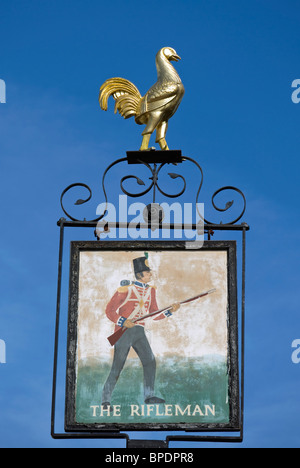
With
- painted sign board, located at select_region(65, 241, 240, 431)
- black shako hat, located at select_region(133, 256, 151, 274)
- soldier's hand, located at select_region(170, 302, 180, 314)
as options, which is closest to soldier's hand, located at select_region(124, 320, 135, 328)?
painted sign board, located at select_region(65, 241, 240, 431)

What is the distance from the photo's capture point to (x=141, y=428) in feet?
37.3

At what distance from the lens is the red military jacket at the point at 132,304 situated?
11938 millimetres

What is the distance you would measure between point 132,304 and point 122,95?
2704mm

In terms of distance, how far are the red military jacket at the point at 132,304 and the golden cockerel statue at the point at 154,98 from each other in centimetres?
178

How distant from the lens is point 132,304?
12.0m

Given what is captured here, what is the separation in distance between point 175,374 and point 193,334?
480 mm

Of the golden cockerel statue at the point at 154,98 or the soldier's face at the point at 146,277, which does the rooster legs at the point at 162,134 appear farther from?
the soldier's face at the point at 146,277

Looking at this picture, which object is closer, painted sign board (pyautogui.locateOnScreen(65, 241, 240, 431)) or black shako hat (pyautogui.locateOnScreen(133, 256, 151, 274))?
painted sign board (pyautogui.locateOnScreen(65, 241, 240, 431))

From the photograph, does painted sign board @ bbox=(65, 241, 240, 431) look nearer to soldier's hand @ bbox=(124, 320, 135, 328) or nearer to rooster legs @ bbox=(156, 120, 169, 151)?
soldier's hand @ bbox=(124, 320, 135, 328)

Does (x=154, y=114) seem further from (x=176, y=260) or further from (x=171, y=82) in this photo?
(x=176, y=260)

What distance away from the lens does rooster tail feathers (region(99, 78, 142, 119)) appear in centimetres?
1305

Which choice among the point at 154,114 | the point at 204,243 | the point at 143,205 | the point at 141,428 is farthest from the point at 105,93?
the point at 141,428

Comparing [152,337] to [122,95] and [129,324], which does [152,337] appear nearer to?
[129,324]

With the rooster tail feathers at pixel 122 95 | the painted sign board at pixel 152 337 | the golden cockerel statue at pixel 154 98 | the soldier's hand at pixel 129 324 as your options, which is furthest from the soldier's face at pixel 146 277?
the rooster tail feathers at pixel 122 95
